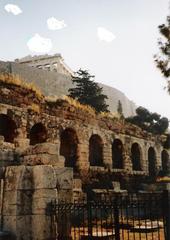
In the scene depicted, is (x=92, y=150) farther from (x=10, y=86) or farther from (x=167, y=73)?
(x=167, y=73)

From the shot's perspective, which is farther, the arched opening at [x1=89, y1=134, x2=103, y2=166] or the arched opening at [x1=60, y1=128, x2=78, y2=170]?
the arched opening at [x1=89, y1=134, x2=103, y2=166]

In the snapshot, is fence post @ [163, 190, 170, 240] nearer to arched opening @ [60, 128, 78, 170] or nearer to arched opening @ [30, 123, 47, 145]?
arched opening @ [30, 123, 47, 145]

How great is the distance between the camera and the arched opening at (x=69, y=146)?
1736cm

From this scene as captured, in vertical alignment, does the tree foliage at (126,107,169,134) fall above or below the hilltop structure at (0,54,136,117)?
below

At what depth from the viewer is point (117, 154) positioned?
68.7 feet

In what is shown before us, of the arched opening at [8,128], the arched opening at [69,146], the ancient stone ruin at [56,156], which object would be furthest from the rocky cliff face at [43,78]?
the arched opening at [8,128]

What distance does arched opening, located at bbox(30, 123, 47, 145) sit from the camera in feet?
51.1

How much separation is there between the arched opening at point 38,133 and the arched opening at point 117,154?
6.28 meters

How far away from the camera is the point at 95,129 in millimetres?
18719

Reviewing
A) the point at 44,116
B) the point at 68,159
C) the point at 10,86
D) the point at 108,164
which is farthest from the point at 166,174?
the point at 10,86

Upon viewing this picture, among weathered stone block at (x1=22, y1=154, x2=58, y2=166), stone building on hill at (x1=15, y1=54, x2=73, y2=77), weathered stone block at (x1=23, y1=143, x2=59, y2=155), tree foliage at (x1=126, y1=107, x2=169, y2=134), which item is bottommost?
weathered stone block at (x1=22, y1=154, x2=58, y2=166)

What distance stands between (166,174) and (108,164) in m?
6.87

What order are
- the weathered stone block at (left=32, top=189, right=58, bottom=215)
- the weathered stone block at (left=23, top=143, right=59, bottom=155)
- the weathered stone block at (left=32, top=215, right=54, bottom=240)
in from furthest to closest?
the weathered stone block at (left=23, top=143, right=59, bottom=155) → the weathered stone block at (left=32, top=189, right=58, bottom=215) → the weathered stone block at (left=32, top=215, right=54, bottom=240)

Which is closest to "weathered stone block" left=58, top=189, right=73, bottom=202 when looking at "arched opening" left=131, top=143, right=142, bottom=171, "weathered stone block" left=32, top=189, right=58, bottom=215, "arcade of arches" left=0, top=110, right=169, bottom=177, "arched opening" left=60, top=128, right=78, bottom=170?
"weathered stone block" left=32, top=189, right=58, bottom=215
